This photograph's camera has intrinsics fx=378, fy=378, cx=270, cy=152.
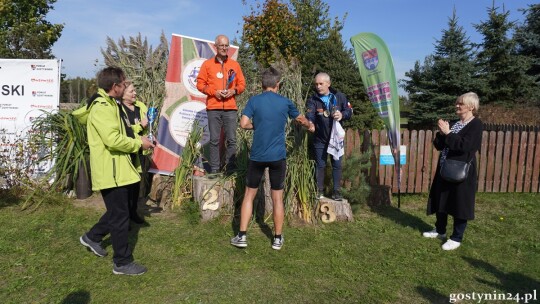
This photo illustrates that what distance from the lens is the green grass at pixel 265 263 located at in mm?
3180

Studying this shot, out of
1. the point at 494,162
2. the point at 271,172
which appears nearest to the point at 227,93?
the point at 271,172

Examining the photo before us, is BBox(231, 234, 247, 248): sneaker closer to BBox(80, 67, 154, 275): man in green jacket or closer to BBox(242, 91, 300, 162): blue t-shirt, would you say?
BBox(242, 91, 300, 162): blue t-shirt

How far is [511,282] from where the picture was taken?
3.50m

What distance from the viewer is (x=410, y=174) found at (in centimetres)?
664

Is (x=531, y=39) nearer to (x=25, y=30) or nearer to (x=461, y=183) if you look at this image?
(x=461, y=183)

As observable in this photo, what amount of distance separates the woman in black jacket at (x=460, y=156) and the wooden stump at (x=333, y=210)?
1.14 meters

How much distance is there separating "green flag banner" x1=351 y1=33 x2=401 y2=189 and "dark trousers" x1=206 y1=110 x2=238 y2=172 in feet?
6.47

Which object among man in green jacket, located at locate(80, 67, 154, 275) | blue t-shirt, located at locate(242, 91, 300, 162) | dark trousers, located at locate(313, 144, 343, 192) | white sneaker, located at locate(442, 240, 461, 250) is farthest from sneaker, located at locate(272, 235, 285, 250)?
white sneaker, located at locate(442, 240, 461, 250)

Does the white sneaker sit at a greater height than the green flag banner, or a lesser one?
lesser

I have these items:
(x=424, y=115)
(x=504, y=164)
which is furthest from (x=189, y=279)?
(x=424, y=115)

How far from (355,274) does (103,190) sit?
8.02 ft

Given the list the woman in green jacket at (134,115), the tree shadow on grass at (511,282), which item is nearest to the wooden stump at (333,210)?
the tree shadow on grass at (511,282)

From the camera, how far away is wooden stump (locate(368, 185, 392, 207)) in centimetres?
594

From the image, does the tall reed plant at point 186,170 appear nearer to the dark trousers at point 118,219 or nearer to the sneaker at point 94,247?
the sneaker at point 94,247
